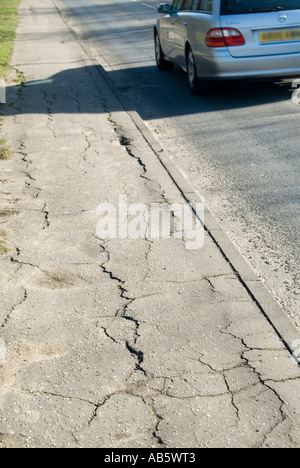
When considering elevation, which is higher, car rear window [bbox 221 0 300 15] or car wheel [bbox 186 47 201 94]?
car rear window [bbox 221 0 300 15]

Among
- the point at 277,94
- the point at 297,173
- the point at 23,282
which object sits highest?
the point at 23,282

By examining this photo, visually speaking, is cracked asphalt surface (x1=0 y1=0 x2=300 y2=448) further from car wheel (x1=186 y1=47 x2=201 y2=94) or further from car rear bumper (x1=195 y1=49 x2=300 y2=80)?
car wheel (x1=186 y1=47 x2=201 y2=94)

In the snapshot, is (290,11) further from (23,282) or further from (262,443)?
(262,443)

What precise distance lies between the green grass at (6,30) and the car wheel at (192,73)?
15.0 feet

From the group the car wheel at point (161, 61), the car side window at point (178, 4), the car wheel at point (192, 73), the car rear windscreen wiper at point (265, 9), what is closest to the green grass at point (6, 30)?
the car wheel at point (161, 61)

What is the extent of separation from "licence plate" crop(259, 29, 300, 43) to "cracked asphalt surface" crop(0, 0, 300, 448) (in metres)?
3.61

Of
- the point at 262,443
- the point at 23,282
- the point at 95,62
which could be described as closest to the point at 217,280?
the point at 23,282

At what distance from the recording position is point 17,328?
4.41 metres

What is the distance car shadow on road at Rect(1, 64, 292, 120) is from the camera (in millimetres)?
10508

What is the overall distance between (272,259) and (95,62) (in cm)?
1114

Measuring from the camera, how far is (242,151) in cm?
811

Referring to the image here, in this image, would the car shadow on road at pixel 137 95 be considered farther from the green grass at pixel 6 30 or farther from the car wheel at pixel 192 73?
the green grass at pixel 6 30

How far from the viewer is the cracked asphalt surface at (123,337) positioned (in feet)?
11.2

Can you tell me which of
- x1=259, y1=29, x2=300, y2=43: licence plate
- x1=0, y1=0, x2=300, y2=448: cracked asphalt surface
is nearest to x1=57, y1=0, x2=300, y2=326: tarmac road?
x1=0, y1=0, x2=300, y2=448: cracked asphalt surface
